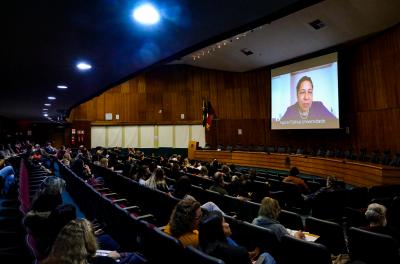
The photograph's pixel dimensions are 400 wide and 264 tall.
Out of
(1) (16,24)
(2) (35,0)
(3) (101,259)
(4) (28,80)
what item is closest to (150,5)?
(2) (35,0)

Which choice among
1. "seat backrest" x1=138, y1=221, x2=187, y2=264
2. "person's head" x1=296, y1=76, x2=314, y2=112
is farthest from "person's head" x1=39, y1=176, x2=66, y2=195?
"person's head" x1=296, y1=76, x2=314, y2=112

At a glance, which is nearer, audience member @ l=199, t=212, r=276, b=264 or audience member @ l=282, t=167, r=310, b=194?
audience member @ l=199, t=212, r=276, b=264

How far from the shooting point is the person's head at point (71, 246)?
2.07m

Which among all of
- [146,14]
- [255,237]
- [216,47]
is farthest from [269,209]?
[216,47]

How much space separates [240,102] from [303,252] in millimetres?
18211

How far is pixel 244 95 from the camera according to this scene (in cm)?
2056

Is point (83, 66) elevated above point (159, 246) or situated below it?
above

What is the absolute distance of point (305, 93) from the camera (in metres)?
15.3

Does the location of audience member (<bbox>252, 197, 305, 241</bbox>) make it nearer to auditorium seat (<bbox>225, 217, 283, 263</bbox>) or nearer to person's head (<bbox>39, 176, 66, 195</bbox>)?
auditorium seat (<bbox>225, 217, 283, 263</bbox>)

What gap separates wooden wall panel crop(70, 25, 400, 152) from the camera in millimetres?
13438

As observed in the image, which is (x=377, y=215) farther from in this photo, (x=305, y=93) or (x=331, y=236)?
(x=305, y=93)

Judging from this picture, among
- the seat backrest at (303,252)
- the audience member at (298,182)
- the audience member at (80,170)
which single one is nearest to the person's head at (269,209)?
the seat backrest at (303,252)

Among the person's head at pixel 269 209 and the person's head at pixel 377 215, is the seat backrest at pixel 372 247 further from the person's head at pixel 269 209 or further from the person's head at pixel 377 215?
the person's head at pixel 269 209

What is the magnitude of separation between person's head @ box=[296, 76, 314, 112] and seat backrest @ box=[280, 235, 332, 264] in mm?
12998
